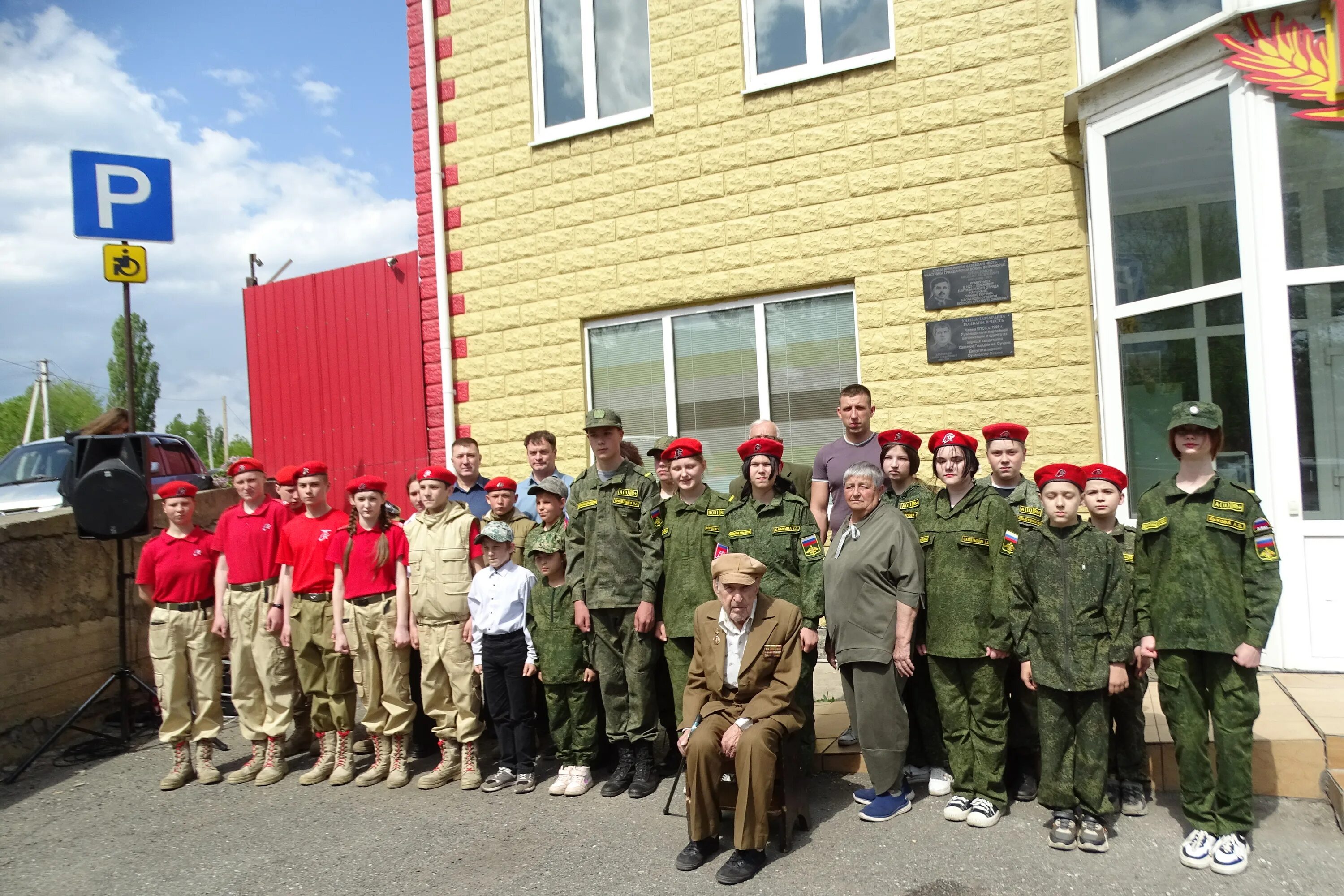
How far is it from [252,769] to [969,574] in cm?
469

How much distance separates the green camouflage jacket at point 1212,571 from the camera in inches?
160

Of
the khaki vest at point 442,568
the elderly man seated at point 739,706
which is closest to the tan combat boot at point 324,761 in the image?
the khaki vest at point 442,568

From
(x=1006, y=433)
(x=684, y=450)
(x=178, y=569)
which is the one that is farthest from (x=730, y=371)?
(x=178, y=569)

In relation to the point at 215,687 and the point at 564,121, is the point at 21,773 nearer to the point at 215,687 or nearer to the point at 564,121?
the point at 215,687

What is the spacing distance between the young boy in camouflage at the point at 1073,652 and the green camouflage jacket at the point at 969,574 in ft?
0.61

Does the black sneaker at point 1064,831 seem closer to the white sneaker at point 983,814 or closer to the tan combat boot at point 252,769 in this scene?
the white sneaker at point 983,814

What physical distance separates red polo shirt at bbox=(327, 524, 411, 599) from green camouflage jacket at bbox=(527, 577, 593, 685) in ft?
3.07

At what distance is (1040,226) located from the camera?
699 cm

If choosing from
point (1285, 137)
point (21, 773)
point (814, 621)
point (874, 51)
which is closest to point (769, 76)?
point (874, 51)

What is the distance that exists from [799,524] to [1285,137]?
369cm

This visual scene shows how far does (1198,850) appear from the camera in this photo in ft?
13.4


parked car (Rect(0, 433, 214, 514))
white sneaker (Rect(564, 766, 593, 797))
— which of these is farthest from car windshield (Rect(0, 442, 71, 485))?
white sneaker (Rect(564, 766, 593, 797))

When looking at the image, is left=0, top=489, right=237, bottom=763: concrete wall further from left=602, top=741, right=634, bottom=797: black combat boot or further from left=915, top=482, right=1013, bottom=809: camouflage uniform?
left=915, top=482, right=1013, bottom=809: camouflage uniform

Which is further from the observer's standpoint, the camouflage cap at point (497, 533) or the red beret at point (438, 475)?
the red beret at point (438, 475)
